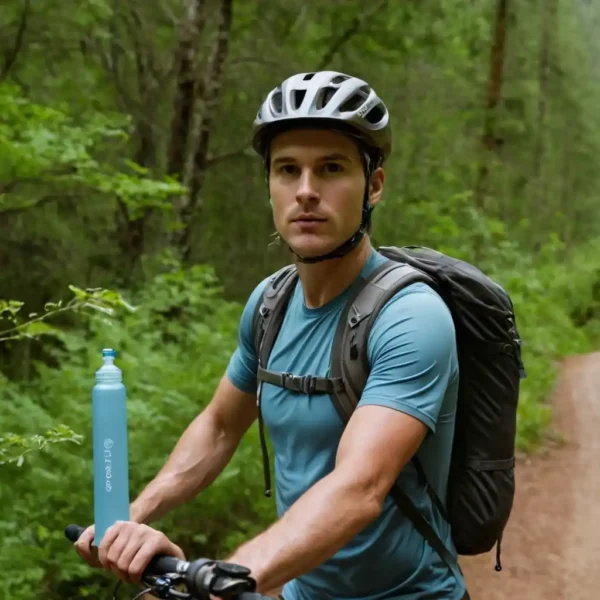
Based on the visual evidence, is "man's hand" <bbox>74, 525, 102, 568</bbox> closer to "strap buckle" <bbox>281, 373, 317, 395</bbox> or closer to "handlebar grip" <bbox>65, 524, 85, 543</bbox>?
"handlebar grip" <bbox>65, 524, 85, 543</bbox>

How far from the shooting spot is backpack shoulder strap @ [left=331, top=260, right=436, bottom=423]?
2023 mm

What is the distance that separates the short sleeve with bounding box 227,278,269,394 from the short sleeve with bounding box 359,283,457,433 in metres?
0.64

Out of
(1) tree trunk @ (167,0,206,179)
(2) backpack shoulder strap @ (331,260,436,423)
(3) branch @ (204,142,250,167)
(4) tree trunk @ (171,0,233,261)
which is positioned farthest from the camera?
(3) branch @ (204,142,250,167)

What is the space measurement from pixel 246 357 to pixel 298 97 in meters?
0.87

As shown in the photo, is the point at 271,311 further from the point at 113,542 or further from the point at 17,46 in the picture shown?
the point at 17,46

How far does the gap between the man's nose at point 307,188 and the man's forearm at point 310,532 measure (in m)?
0.79

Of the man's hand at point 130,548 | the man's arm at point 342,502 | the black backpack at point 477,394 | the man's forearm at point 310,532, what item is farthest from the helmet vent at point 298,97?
the man's hand at point 130,548

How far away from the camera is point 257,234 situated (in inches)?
541

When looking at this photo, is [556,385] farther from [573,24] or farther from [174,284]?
[573,24]

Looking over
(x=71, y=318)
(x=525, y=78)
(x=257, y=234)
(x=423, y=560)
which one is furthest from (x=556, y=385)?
(x=525, y=78)

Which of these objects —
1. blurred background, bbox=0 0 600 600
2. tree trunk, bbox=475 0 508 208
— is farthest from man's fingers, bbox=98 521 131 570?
tree trunk, bbox=475 0 508 208

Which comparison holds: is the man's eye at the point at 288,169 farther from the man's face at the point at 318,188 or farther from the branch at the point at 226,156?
the branch at the point at 226,156

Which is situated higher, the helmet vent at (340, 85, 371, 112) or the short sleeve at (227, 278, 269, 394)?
the helmet vent at (340, 85, 371, 112)

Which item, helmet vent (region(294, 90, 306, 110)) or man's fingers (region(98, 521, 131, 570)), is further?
helmet vent (region(294, 90, 306, 110))
